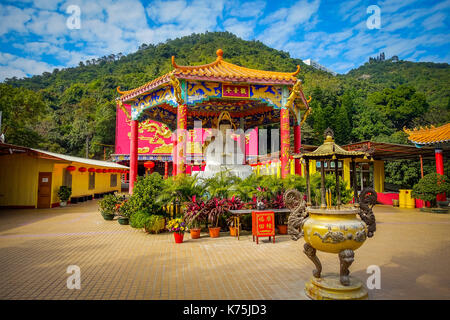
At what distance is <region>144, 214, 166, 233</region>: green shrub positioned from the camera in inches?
324

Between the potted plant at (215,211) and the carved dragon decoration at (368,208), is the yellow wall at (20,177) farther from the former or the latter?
the carved dragon decoration at (368,208)

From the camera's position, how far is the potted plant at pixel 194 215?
7.78 meters

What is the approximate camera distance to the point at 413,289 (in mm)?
3955

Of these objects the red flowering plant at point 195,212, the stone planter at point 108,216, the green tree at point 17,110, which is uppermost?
the green tree at point 17,110

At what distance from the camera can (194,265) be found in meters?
5.20

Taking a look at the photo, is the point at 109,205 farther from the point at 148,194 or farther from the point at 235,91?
the point at 235,91

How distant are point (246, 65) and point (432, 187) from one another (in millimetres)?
46029

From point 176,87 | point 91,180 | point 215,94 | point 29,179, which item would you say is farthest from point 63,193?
point 215,94

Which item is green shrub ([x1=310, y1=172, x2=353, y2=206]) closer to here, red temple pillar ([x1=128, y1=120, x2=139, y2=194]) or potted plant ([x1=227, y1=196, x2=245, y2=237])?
potted plant ([x1=227, y1=196, x2=245, y2=237])

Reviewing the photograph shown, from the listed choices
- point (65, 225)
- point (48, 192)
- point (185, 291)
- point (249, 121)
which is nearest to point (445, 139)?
point (249, 121)

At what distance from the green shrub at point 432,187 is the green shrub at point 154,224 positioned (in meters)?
13.6

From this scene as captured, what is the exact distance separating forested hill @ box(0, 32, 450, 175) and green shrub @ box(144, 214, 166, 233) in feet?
74.8

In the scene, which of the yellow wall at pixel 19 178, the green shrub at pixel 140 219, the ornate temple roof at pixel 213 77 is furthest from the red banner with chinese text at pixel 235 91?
the yellow wall at pixel 19 178

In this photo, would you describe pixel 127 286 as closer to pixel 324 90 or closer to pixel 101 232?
pixel 101 232
